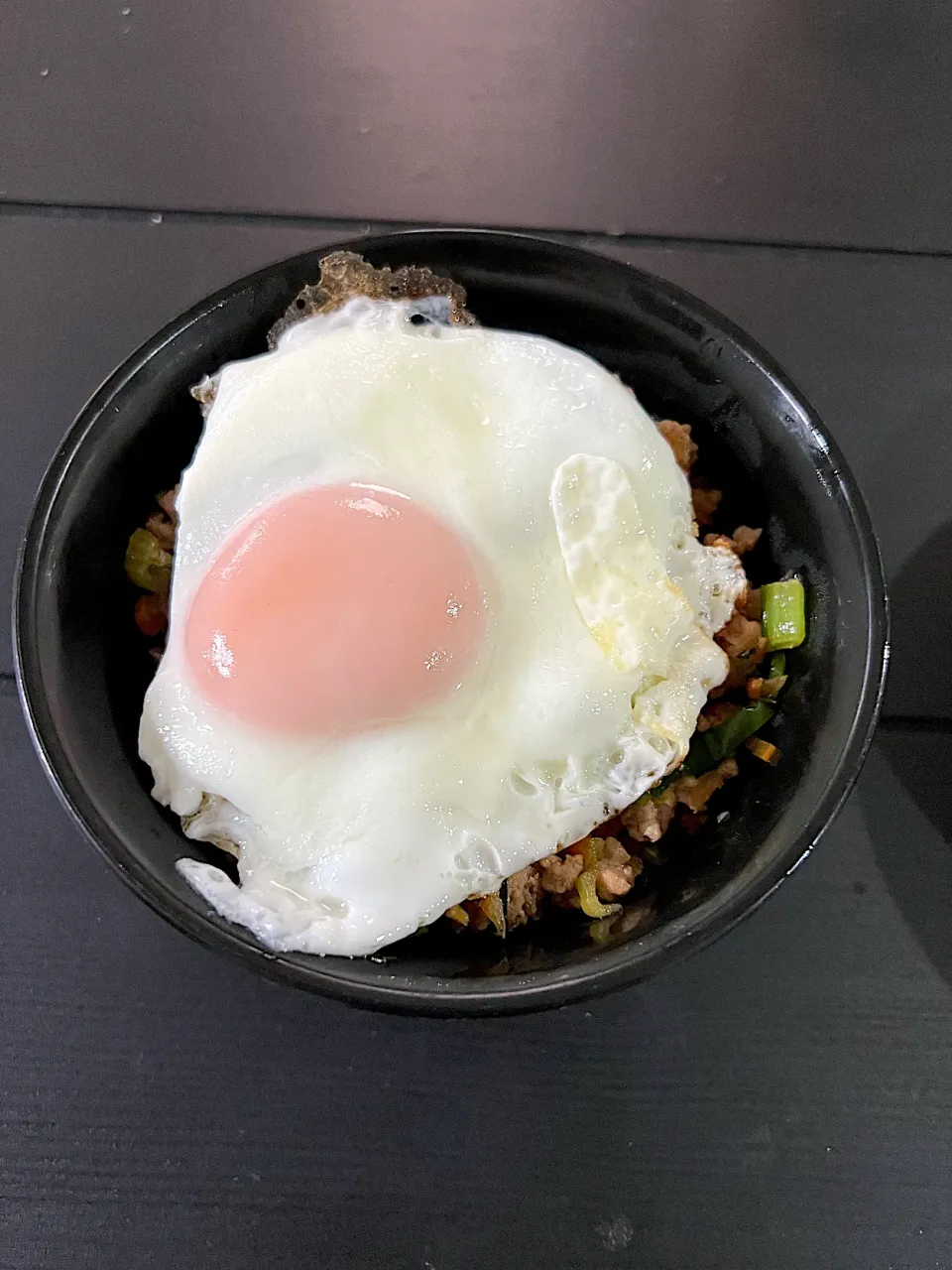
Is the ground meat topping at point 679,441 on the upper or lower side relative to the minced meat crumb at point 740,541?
upper

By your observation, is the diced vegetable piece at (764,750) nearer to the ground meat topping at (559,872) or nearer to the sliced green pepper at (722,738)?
the sliced green pepper at (722,738)

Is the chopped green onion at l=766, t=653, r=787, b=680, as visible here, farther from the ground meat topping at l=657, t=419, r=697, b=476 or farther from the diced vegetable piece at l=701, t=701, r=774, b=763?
the ground meat topping at l=657, t=419, r=697, b=476

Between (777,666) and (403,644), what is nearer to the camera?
(403,644)

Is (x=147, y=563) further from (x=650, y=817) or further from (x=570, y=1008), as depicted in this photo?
(x=570, y=1008)

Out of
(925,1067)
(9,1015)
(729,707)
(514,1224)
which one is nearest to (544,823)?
(729,707)

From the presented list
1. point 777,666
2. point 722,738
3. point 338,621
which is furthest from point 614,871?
point 338,621

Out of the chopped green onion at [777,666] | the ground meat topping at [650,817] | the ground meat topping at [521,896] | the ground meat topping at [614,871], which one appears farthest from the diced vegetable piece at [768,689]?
the ground meat topping at [521,896]

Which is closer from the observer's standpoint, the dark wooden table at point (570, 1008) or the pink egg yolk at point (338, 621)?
the pink egg yolk at point (338, 621)
